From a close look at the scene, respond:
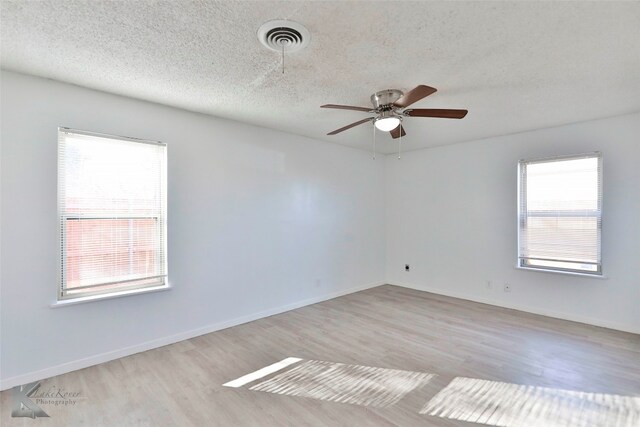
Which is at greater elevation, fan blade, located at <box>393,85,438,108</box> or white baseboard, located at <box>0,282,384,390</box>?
fan blade, located at <box>393,85,438,108</box>

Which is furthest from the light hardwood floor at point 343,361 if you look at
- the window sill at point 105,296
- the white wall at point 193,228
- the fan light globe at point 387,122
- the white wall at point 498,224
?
the fan light globe at point 387,122

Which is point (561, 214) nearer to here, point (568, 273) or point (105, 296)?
point (568, 273)

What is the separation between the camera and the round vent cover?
183 cm

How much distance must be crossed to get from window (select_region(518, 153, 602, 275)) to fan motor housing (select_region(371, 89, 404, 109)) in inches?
107

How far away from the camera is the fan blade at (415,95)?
7.07ft

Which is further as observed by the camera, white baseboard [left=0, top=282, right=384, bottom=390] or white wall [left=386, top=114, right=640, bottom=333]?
white wall [left=386, top=114, right=640, bottom=333]

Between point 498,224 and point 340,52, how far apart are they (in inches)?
149

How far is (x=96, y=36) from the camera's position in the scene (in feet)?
6.41

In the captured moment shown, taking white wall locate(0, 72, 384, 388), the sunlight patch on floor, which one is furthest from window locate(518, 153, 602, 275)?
white wall locate(0, 72, 384, 388)

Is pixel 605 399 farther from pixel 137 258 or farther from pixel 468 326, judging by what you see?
pixel 137 258

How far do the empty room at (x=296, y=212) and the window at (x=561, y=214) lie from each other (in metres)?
0.03

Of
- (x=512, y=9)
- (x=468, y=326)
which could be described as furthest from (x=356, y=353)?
(x=512, y=9)

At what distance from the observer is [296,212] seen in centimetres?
452

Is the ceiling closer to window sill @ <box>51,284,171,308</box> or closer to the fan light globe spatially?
the fan light globe
